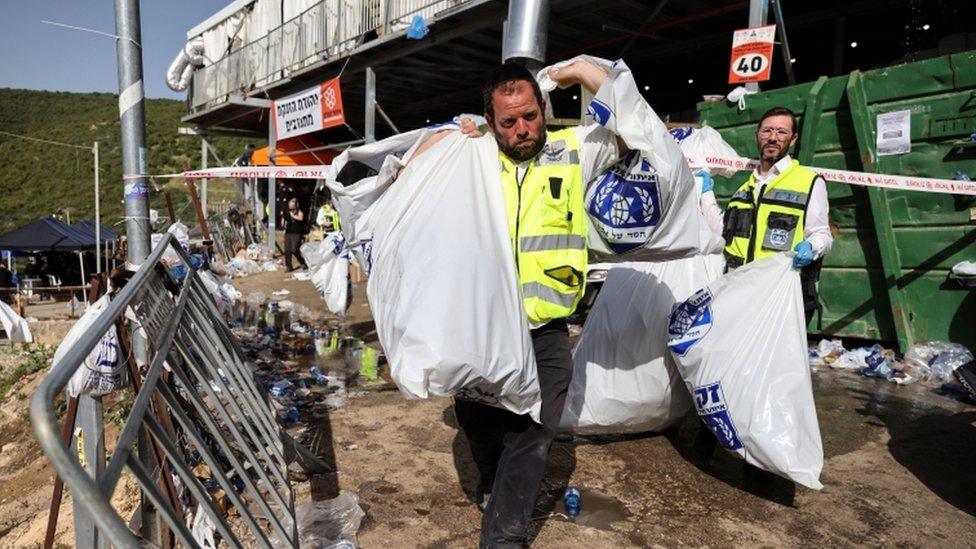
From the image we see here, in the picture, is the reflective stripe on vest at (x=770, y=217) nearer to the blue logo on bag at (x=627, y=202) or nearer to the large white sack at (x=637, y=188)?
the large white sack at (x=637, y=188)

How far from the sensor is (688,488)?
2576 mm

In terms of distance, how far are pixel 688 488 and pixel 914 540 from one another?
0.79 meters

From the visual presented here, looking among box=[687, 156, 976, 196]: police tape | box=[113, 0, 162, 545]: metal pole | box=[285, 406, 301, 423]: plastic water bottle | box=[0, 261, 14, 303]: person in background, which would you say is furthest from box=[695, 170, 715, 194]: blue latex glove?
box=[0, 261, 14, 303]: person in background

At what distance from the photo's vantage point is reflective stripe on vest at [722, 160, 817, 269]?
2941 mm

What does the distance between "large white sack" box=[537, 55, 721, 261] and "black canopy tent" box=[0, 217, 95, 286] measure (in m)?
17.0

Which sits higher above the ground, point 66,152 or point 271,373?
point 66,152

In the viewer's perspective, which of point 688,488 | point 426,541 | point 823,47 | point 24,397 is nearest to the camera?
point 426,541

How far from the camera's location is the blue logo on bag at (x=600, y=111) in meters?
1.84

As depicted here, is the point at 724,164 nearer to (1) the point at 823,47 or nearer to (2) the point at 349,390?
(2) the point at 349,390

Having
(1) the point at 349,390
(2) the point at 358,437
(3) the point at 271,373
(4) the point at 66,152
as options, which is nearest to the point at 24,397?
(3) the point at 271,373

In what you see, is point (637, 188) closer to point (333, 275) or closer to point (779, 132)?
point (779, 132)

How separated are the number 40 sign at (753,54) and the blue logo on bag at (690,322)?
334cm

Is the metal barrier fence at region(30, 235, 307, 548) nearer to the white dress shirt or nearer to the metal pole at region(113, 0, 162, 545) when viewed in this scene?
the metal pole at region(113, 0, 162, 545)

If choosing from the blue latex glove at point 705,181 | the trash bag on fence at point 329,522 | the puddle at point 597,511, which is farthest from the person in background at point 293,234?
the puddle at point 597,511
